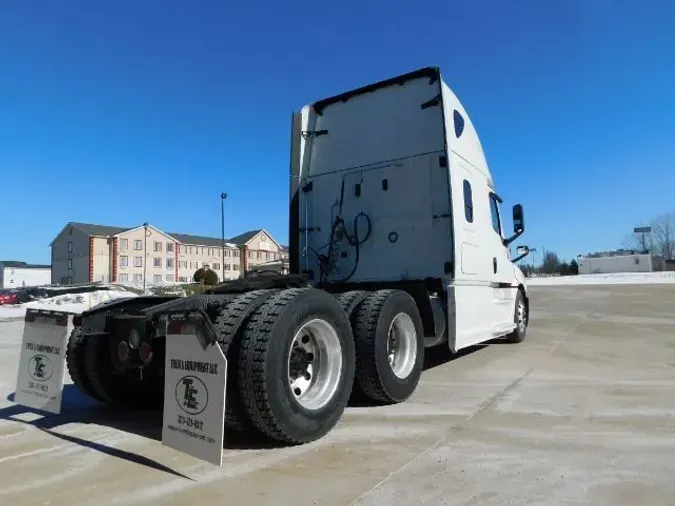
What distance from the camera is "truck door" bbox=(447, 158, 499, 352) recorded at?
6.16 meters

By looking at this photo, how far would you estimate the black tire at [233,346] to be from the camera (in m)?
3.53

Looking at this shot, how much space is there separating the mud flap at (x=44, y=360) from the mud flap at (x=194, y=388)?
1.53 m

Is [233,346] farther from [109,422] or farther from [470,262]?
[470,262]

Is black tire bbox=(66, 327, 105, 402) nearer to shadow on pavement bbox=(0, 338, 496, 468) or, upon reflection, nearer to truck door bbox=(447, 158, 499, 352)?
shadow on pavement bbox=(0, 338, 496, 468)

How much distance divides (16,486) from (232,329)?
1.58 m

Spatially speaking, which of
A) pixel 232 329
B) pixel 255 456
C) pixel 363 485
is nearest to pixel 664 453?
pixel 363 485

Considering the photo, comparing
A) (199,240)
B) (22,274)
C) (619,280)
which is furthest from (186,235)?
(619,280)

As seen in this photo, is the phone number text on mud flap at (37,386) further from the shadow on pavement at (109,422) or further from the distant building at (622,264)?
the distant building at (622,264)

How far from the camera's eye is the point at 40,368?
14.6ft

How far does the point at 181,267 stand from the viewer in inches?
3526

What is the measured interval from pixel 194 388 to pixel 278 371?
22.5 inches

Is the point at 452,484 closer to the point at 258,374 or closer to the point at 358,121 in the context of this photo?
the point at 258,374

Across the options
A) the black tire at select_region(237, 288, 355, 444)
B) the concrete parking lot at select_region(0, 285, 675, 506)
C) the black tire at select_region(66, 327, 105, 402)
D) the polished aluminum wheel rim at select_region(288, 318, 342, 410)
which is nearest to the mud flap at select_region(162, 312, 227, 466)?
the concrete parking lot at select_region(0, 285, 675, 506)

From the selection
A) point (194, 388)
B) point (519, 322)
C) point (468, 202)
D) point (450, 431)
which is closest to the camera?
point (194, 388)
